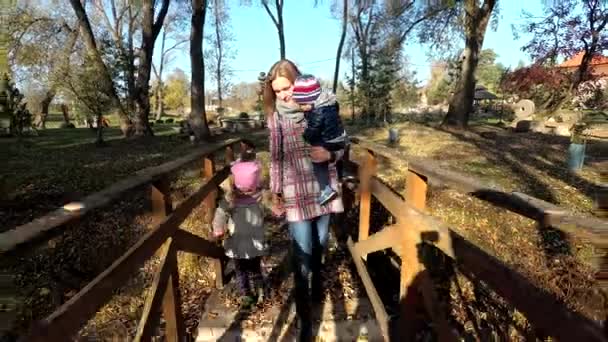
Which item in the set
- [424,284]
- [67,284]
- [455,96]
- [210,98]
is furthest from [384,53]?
[210,98]

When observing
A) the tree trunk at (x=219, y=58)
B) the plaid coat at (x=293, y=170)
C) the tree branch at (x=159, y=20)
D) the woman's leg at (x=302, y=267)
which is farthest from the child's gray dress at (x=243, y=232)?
the tree trunk at (x=219, y=58)

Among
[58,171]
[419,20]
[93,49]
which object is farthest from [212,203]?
[419,20]

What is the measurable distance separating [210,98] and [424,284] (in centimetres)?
6217

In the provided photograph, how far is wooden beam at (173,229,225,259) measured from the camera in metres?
2.67

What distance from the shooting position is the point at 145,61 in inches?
605

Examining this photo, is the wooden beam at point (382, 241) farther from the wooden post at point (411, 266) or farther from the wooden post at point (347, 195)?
the wooden post at point (347, 195)

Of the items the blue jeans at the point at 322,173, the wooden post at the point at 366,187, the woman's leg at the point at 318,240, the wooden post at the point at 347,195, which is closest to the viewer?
the blue jeans at the point at 322,173

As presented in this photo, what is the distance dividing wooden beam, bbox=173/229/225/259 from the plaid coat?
0.65 metres

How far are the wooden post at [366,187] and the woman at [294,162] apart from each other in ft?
3.23

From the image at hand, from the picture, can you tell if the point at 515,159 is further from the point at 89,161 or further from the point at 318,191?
the point at 89,161

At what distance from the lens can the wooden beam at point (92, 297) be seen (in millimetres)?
1201

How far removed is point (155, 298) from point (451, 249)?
1.46 metres

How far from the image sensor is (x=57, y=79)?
40.8 ft

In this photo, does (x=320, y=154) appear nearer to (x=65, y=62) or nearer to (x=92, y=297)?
(x=92, y=297)
